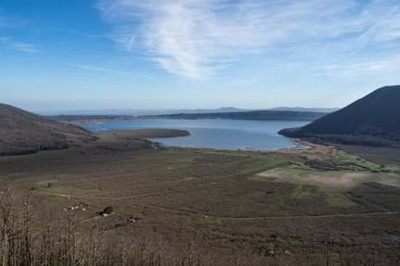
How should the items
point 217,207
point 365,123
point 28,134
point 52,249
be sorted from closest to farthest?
point 52,249, point 217,207, point 28,134, point 365,123

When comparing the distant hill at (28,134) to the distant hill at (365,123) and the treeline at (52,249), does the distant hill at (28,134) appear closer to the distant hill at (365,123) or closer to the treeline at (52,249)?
the distant hill at (365,123)

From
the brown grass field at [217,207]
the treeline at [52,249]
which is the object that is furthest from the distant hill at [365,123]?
the treeline at [52,249]

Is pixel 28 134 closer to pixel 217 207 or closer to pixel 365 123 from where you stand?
pixel 217 207

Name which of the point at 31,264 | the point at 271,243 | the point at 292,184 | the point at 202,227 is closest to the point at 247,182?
the point at 292,184

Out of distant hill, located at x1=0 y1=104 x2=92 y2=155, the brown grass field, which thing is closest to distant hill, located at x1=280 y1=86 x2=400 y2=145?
the brown grass field

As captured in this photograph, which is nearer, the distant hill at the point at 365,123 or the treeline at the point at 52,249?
the treeline at the point at 52,249

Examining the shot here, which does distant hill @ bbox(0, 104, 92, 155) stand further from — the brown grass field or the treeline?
the treeline

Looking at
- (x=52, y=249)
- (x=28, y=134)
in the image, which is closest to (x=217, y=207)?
(x=52, y=249)
